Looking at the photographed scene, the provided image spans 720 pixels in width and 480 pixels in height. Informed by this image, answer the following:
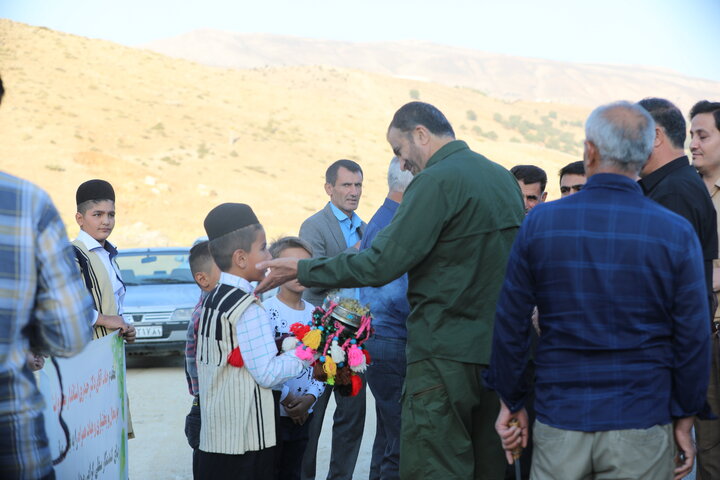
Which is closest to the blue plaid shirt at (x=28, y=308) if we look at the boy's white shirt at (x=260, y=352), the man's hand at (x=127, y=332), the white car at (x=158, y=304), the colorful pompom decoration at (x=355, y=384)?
the boy's white shirt at (x=260, y=352)

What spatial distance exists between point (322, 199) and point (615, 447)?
138 feet

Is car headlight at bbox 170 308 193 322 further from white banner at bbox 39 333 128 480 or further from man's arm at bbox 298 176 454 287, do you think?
man's arm at bbox 298 176 454 287

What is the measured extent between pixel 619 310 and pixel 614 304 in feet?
0.10

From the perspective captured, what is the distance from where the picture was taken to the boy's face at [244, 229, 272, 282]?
422 cm

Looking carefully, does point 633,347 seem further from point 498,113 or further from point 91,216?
point 498,113

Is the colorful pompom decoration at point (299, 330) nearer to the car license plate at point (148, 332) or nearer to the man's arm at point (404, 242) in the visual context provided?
the man's arm at point (404, 242)

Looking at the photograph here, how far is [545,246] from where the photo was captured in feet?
10.6

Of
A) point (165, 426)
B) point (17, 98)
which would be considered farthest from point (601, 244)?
point (17, 98)

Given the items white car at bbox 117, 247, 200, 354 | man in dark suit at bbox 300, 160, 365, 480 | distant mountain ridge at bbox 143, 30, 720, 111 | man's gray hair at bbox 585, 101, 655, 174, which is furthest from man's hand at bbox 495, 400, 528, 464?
distant mountain ridge at bbox 143, 30, 720, 111

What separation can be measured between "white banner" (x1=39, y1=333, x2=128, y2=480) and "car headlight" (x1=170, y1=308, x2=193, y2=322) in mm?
8240

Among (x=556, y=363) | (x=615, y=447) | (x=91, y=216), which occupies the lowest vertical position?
(x=615, y=447)

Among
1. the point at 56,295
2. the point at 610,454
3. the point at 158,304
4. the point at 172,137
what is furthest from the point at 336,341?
the point at 172,137

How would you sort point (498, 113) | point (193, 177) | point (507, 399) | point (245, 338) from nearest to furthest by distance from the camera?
point (507, 399) → point (245, 338) → point (193, 177) → point (498, 113)

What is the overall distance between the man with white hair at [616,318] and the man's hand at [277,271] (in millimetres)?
1302
